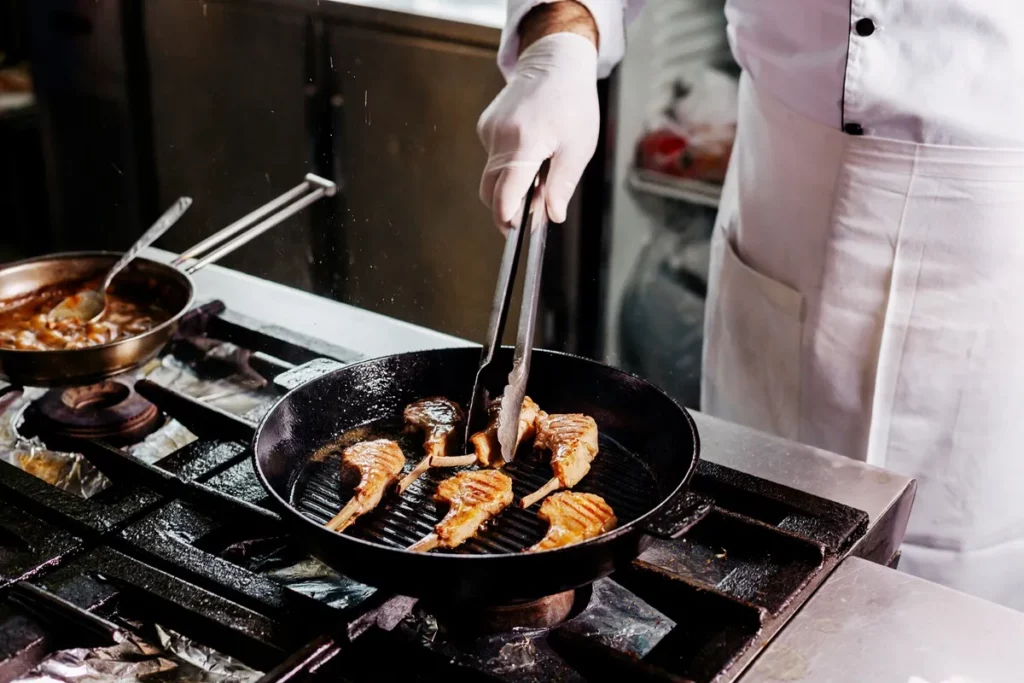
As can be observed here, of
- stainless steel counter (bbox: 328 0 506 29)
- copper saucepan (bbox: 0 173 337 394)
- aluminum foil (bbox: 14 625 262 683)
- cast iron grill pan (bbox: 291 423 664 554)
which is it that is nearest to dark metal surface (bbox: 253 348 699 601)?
cast iron grill pan (bbox: 291 423 664 554)

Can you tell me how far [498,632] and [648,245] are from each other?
234 centimetres

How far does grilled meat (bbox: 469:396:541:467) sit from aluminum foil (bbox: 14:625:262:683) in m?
0.39

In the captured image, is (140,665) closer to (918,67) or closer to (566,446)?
(566,446)

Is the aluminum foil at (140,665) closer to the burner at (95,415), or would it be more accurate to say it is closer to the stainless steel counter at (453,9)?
the burner at (95,415)

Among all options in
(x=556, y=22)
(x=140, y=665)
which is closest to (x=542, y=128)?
(x=556, y=22)

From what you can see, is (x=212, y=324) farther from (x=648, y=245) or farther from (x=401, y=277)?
(x=648, y=245)

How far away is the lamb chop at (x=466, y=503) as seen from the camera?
3.91 ft

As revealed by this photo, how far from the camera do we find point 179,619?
3.83 ft

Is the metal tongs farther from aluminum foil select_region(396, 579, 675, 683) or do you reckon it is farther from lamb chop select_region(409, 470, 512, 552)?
aluminum foil select_region(396, 579, 675, 683)

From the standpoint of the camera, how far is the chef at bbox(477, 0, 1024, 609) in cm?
162

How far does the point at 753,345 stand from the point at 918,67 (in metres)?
0.60

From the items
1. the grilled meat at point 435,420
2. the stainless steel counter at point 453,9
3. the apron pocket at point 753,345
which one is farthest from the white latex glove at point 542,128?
the stainless steel counter at point 453,9

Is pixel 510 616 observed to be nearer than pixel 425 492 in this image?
Yes

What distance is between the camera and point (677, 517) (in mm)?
1151
